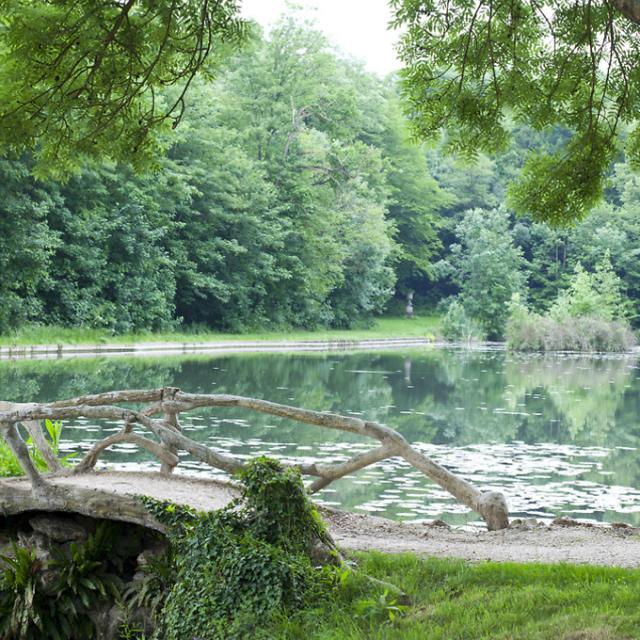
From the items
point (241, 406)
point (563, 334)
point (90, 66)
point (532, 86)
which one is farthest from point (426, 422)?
point (563, 334)

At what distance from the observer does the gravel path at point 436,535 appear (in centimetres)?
755

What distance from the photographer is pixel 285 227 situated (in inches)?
2084

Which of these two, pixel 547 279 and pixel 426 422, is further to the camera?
pixel 547 279

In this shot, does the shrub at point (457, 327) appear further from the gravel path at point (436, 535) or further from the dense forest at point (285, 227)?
the gravel path at point (436, 535)

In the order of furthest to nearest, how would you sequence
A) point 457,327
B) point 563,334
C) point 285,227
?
point 457,327 < point 285,227 < point 563,334

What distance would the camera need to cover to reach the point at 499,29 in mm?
10922

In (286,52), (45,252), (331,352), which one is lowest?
(331,352)

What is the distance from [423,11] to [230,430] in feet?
33.5

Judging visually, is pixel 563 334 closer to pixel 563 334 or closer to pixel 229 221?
pixel 563 334

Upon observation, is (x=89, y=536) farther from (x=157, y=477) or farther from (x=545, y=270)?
(x=545, y=270)

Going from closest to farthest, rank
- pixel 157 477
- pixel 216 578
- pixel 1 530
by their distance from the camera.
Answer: pixel 216 578 < pixel 1 530 < pixel 157 477

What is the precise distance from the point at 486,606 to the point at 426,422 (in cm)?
1523

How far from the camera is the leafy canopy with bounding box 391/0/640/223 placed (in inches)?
409

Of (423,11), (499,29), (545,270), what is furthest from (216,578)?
(545,270)
